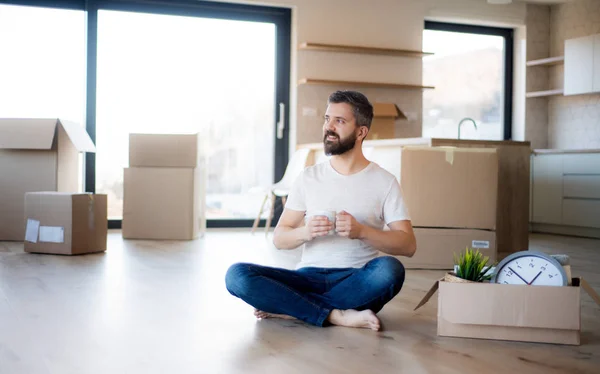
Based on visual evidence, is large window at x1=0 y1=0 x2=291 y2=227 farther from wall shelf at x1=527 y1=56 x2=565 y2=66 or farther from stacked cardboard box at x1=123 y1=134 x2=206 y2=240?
wall shelf at x1=527 y1=56 x2=565 y2=66

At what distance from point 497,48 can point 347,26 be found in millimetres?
1873

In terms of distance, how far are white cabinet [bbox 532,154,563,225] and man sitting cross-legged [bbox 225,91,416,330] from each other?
15.3ft

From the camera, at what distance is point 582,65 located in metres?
6.66

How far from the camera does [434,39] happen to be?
7.26m

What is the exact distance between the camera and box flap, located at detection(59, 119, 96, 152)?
5039 mm

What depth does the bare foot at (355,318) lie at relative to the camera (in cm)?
231

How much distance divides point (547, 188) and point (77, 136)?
13.7 feet

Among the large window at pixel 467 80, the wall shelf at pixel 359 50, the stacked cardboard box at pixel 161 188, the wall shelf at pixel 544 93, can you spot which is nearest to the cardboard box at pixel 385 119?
the wall shelf at pixel 359 50

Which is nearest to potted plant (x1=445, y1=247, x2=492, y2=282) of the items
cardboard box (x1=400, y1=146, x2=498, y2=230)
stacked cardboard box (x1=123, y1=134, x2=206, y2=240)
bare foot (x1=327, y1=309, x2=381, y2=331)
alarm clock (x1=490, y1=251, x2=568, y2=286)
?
alarm clock (x1=490, y1=251, x2=568, y2=286)

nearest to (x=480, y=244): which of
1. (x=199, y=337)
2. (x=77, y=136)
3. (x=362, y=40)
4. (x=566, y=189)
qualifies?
(x=199, y=337)

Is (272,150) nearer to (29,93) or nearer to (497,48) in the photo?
(29,93)

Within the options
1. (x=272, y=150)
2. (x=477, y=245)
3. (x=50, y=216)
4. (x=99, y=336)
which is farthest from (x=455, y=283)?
(x=272, y=150)

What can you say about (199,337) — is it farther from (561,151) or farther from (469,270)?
(561,151)

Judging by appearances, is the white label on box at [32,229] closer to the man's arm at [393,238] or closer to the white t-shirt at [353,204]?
the white t-shirt at [353,204]
